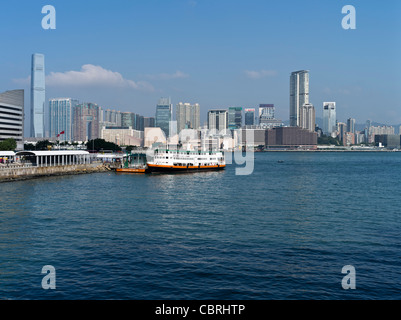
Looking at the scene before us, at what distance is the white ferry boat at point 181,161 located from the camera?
92688 millimetres

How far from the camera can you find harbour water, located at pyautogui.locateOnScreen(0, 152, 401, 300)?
60.6 feet

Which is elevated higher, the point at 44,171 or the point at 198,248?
the point at 44,171

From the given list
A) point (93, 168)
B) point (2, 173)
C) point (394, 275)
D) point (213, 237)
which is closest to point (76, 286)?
point (213, 237)

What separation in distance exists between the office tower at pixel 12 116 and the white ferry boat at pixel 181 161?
74289mm

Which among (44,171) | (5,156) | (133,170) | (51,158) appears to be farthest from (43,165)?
(133,170)

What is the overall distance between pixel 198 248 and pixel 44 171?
61.6m

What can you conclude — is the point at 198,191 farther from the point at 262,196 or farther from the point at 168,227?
the point at 168,227

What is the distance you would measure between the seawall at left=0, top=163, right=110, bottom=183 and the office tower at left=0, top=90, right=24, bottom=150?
60.5 m

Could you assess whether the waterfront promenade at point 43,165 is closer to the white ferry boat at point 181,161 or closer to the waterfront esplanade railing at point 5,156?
the waterfront esplanade railing at point 5,156

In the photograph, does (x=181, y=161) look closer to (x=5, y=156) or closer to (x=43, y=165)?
(x=43, y=165)

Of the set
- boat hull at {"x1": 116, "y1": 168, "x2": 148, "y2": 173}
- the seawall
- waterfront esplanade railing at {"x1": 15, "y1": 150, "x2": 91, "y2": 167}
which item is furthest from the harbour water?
boat hull at {"x1": 116, "y1": 168, "x2": 148, "y2": 173}

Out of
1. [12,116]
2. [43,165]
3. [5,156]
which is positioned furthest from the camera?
[12,116]

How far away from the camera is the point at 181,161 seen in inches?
3782
